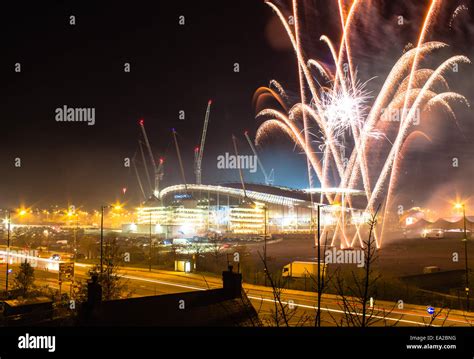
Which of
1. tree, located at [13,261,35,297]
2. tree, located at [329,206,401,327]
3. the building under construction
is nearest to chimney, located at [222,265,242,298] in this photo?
tree, located at [329,206,401,327]

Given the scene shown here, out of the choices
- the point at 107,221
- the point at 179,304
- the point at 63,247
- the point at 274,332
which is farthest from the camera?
the point at 107,221

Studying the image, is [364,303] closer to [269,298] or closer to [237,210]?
[269,298]

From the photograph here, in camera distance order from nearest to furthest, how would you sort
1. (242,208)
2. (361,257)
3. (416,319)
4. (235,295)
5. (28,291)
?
(235,295) → (416,319) → (28,291) → (361,257) → (242,208)

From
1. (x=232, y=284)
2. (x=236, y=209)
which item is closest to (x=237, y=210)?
(x=236, y=209)

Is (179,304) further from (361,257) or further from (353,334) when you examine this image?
(361,257)

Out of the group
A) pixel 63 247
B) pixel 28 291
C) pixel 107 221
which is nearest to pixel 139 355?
pixel 28 291

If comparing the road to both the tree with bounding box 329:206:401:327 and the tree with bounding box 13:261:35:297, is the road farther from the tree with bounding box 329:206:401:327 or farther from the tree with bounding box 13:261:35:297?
the tree with bounding box 13:261:35:297

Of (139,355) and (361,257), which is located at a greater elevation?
(139,355)

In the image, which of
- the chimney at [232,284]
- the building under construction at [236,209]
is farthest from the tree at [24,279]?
the building under construction at [236,209]
